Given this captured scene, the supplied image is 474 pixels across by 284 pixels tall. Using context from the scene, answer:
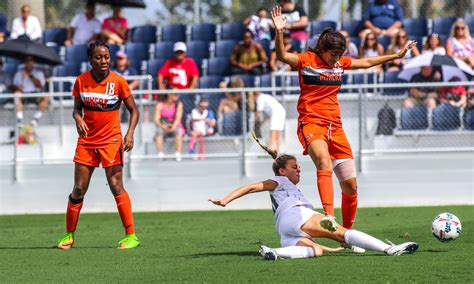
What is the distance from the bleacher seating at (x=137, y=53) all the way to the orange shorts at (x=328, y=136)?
40.5 feet

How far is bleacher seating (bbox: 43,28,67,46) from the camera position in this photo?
24219 mm

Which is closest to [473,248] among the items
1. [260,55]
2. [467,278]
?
[467,278]

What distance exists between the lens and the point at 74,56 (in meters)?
23.0

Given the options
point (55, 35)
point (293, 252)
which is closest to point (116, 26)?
point (55, 35)

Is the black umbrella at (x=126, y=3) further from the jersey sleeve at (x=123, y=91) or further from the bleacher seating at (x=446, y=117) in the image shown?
the jersey sleeve at (x=123, y=91)

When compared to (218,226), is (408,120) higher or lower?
higher

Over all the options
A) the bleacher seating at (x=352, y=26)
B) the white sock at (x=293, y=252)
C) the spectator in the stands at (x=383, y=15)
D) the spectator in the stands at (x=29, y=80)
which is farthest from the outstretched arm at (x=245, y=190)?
the bleacher seating at (x=352, y=26)

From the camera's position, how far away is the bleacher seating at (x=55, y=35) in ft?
79.5

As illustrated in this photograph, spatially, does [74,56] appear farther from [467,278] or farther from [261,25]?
[467,278]

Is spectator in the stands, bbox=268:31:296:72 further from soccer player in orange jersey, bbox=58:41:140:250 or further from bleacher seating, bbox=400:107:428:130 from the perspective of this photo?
soccer player in orange jersey, bbox=58:41:140:250

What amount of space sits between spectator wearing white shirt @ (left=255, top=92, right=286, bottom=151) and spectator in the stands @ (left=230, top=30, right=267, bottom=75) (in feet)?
8.24

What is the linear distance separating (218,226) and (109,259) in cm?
458

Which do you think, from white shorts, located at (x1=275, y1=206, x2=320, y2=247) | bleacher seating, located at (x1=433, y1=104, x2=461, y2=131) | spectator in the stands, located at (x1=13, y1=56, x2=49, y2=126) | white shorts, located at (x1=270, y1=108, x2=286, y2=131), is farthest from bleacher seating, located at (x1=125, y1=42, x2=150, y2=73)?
white shorts, located at (x1=275, y1=206, x2=320, y2=247)

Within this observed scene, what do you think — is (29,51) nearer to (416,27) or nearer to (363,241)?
(416,27)
